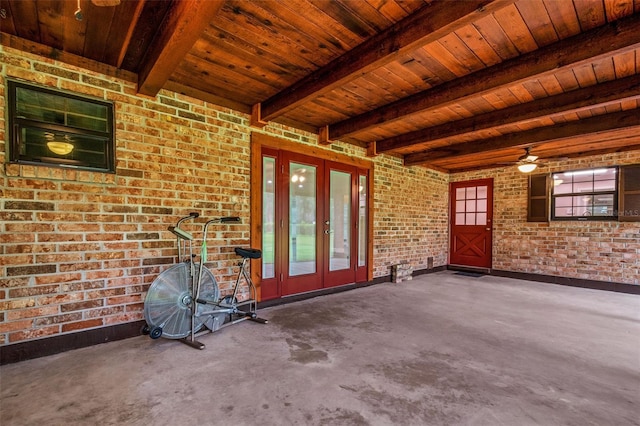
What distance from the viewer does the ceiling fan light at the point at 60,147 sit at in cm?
266

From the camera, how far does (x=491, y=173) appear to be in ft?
24.2

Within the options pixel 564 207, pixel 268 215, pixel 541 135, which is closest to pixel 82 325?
pixel 268 215

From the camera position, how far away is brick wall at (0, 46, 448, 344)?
2.51 meters

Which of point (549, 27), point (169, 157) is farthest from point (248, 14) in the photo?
point (549, 27)

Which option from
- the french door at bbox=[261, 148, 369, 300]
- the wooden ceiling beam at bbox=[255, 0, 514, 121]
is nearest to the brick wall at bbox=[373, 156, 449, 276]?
the french door at bbox=[261, 148, 369, 300]

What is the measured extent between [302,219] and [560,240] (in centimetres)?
576

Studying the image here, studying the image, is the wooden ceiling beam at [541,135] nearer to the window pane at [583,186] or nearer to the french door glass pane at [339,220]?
the french door glass pane at [339,220]

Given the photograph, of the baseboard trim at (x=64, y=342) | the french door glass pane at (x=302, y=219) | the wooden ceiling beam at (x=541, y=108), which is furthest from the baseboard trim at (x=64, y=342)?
the wooden ceiling beam at (x=541, y=108)

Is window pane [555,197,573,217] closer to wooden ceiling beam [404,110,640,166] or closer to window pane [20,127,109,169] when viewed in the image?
wooden ceiling beam [404,110,640,166]

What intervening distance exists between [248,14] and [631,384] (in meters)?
4.12

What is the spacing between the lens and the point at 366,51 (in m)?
2.53

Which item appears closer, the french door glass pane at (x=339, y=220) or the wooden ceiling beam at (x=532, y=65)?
the wooden ceiling beam at (x=532, y=65)

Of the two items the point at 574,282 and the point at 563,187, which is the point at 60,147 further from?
the point at 574,282

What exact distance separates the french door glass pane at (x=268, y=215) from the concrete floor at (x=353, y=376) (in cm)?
77
